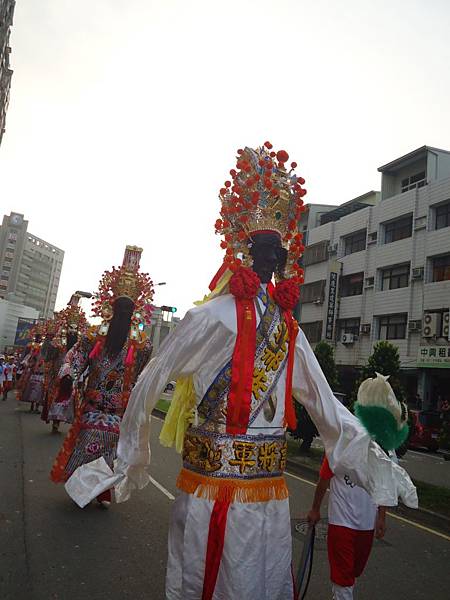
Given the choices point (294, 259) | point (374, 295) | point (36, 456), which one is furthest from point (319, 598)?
point (374, 295)

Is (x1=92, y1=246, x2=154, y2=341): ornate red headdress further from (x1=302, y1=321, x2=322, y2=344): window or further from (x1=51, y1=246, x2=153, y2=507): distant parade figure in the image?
(x1=302, y1=321, x2=322, y2=344): window

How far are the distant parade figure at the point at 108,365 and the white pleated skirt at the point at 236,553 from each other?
3.28 metres

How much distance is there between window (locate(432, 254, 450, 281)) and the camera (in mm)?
22656

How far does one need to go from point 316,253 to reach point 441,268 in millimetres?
10346

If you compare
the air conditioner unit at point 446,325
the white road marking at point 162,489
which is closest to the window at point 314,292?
the air conditioner unit at point 446,325

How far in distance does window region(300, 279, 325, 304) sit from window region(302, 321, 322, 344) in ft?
5.05

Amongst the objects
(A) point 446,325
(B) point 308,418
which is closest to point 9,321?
(A) point 446,325

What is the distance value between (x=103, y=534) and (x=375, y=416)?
325 cm

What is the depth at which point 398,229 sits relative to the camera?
1040 inches

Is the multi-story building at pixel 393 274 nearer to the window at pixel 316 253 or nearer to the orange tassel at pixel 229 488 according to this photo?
the window at pixel 316 253

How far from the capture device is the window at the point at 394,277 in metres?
25.3

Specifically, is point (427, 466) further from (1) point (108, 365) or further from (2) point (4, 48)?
(2) point (4, 48)

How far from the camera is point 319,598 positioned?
3795 millimetres

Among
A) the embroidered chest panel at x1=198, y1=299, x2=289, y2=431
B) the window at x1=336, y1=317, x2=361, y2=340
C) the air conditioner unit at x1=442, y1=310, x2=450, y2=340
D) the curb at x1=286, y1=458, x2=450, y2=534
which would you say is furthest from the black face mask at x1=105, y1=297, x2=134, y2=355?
the window at x1=336, y1=317, x2=361, y2=340
